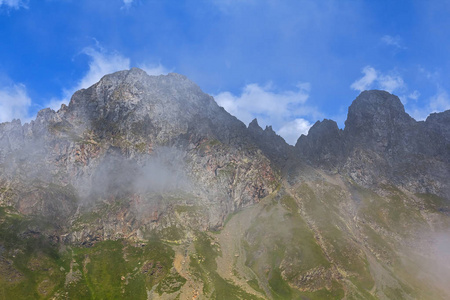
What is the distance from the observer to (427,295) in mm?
189375

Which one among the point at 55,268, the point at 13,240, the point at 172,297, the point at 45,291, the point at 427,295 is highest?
the point at 13,240

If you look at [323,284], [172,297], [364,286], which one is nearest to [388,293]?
[364,286]

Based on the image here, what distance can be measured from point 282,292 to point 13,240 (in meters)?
189

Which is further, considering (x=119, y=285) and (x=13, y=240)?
(x=13, y=240)

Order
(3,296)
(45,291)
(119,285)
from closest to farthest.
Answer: (3,296)
(45,291)
(119,285)

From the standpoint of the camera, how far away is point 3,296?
499ft

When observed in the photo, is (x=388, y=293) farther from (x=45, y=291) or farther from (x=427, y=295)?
(x=45, y=291)

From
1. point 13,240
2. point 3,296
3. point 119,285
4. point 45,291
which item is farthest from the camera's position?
point 13,240

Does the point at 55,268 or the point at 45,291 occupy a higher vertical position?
the point at 55,268

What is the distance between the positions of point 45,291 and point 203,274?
96.6 m

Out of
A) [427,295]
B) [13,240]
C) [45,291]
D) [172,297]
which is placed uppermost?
[13,240]

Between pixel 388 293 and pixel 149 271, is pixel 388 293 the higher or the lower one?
the lower one

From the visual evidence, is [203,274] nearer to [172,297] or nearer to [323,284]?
[172,297]

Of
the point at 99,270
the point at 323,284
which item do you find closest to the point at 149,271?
the point at 99,270
